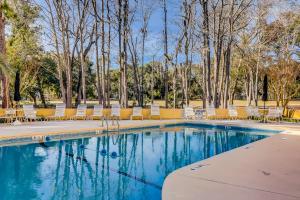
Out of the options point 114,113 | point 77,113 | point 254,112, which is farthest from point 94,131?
point 254,112

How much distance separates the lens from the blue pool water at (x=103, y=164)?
545 centimetres

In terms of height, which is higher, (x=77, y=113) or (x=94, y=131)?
(x=77, y=113)

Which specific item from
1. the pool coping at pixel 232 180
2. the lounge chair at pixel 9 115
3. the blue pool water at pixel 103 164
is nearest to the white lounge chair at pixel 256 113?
the blue pool water at pixel 103 164

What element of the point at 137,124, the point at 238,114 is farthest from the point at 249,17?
the point at 137,124

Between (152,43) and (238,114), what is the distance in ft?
49.2

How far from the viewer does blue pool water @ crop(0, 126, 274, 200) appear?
545 centimetres

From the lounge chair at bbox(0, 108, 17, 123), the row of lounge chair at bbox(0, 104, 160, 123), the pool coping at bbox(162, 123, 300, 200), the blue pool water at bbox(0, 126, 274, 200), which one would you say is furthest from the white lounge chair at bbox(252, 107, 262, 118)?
the lounge chair at bbox(0, 108, 17, 123)

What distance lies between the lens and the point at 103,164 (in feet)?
24.6

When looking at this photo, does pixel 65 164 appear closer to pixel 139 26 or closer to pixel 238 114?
pixel 238 114

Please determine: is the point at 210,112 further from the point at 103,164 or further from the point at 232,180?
the point at 232,180

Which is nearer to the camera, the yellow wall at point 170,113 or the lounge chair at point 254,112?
the yellow wall at point 170,113

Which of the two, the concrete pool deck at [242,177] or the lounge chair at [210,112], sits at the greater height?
the lounge chair at [210,112]

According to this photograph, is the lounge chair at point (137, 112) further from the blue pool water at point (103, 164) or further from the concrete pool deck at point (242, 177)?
the concrete pool deck at point (242, 177)

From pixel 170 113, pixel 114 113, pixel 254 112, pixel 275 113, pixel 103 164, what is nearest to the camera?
pixel 103 164
